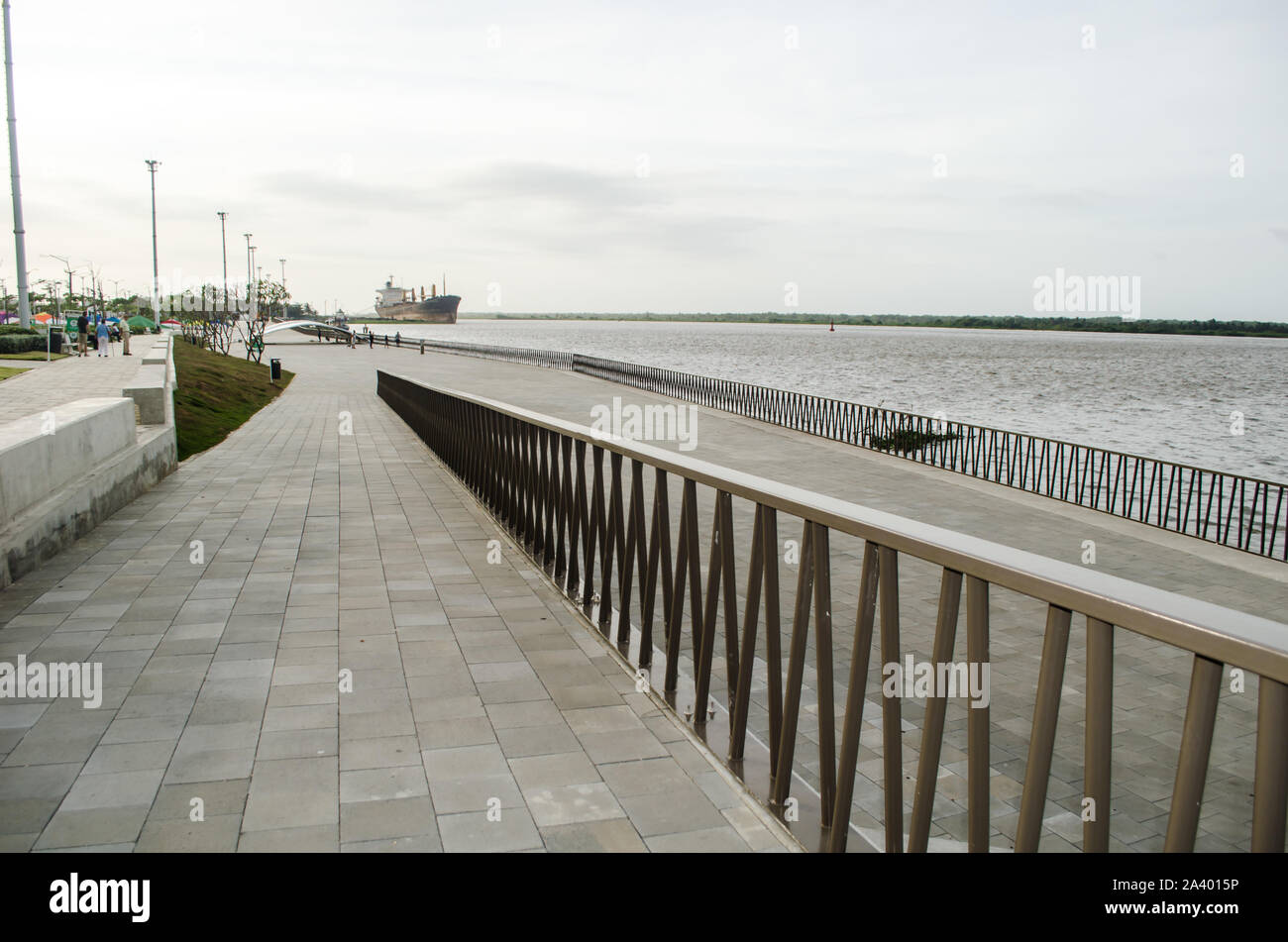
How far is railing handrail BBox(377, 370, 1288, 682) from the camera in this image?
57.9 inches

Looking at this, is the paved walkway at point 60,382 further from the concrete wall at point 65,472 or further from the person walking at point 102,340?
the concrete wall at point 65,472

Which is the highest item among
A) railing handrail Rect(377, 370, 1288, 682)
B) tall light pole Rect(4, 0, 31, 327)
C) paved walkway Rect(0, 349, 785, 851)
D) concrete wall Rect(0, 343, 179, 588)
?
tall light pole Rect(4, 0, 31, 327)

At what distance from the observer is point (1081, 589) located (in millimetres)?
1792

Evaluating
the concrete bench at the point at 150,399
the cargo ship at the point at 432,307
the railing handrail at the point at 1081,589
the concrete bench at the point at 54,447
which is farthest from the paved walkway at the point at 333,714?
the cargo ship at the point at 432,307

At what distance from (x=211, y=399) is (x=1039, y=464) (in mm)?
19300

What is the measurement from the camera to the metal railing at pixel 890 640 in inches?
60.4

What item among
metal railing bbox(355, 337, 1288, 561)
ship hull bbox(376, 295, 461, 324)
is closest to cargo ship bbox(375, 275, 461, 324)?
ship hull bbox(376, 295, 461, 324)

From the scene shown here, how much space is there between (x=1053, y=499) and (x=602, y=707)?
409 inches

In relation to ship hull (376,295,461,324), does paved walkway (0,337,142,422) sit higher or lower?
lower

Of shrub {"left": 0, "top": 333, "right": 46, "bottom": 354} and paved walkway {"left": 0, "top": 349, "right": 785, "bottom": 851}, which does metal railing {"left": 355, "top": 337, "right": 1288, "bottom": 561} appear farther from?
shrub {"left": 0, "top": 333, "right": 46, "bottom": 354}

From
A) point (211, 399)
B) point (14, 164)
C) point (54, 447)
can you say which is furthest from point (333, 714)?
point (14, 164)

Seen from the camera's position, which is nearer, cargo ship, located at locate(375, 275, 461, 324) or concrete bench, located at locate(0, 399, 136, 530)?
concrete bench, located at locate(0, 399, 136, 530)

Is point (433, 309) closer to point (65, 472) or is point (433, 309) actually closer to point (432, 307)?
point (432, 307)

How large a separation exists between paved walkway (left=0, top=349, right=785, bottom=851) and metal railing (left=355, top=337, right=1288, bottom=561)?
339 inches
